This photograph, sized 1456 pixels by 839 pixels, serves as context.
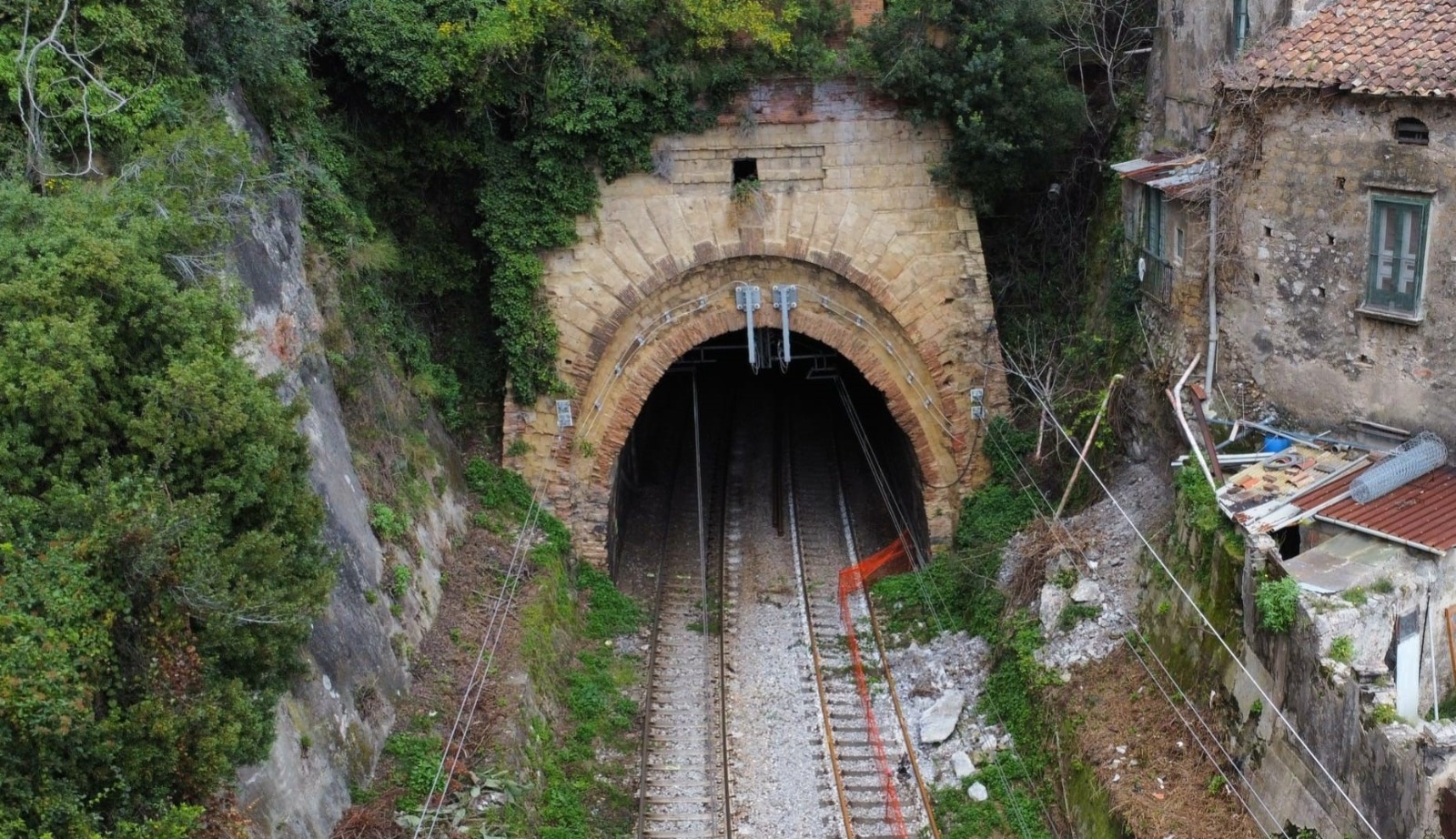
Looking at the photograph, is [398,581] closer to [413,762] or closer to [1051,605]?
[413,762]

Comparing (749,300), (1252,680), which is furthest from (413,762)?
(749,300)

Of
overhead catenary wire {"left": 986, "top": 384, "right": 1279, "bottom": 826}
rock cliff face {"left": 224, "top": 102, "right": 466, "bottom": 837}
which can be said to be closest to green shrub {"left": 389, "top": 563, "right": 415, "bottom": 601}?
rock cliff face {"left": 224, "top": 102, "right": 466, "bottom": 837}

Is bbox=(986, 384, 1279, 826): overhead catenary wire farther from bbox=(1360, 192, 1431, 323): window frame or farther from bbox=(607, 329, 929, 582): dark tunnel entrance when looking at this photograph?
bbox=(1360, 192, 1431, 323): window frame

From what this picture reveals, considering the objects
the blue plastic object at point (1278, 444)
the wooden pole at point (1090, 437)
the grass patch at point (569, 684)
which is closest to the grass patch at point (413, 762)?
the grass patch at point (569, 684)

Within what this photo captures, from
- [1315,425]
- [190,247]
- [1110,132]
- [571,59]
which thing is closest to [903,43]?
[1110,132]

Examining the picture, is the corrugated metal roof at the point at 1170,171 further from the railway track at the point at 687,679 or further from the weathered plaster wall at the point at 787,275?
the railway track at the point at 687,679
